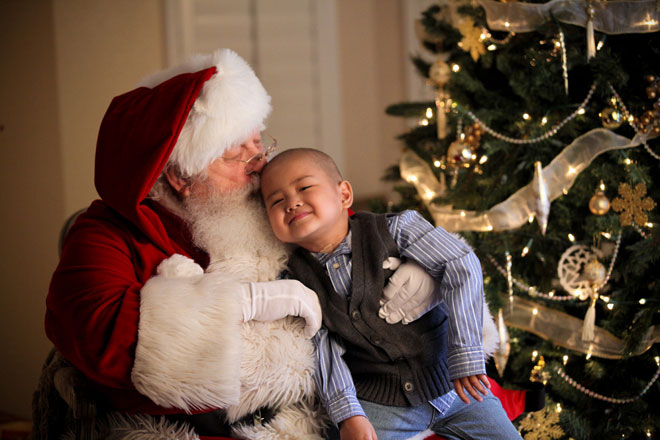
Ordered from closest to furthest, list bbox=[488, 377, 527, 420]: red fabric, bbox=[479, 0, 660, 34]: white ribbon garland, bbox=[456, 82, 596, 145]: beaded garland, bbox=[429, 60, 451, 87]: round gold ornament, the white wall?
bbox=[488, 377, 527, 420]: red fabric → bbox=[479, 0, 660, 34]: white ribbon garland → bbox=[456, 82, 596, 145]: beaded garland → bbox=[429, 60, 451, 87]: round gold ornament → the white wall

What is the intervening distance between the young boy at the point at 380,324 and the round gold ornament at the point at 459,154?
2.30 feet

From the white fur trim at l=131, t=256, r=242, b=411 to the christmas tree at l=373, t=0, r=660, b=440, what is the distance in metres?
1.03

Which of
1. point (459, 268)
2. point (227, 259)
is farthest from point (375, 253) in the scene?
point (227, 259)

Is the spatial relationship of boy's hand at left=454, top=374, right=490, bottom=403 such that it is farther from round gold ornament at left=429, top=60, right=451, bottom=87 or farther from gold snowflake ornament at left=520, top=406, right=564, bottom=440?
round gold ornament at left=429, top=60, right=451, bottom=87

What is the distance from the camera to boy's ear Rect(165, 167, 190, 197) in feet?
5.45

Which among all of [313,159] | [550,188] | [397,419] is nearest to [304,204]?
[313,159]

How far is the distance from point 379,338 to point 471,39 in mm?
1275

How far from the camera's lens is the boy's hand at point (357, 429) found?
1306mm

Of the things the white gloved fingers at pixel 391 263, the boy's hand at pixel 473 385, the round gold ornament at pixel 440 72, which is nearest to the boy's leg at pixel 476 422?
Result: the boy's hand at pixel 473 385

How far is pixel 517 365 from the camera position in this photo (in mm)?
2209

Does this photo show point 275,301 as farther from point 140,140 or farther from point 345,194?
point 140,140

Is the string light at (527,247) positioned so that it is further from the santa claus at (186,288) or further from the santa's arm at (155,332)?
the santa's arm at (155,332)

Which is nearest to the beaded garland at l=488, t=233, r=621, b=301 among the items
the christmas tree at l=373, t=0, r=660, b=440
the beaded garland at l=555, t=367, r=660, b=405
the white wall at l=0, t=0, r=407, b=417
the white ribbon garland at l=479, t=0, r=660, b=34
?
the christmas tree at l=373, t=0, r=660, b=440

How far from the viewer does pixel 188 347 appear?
129cm
